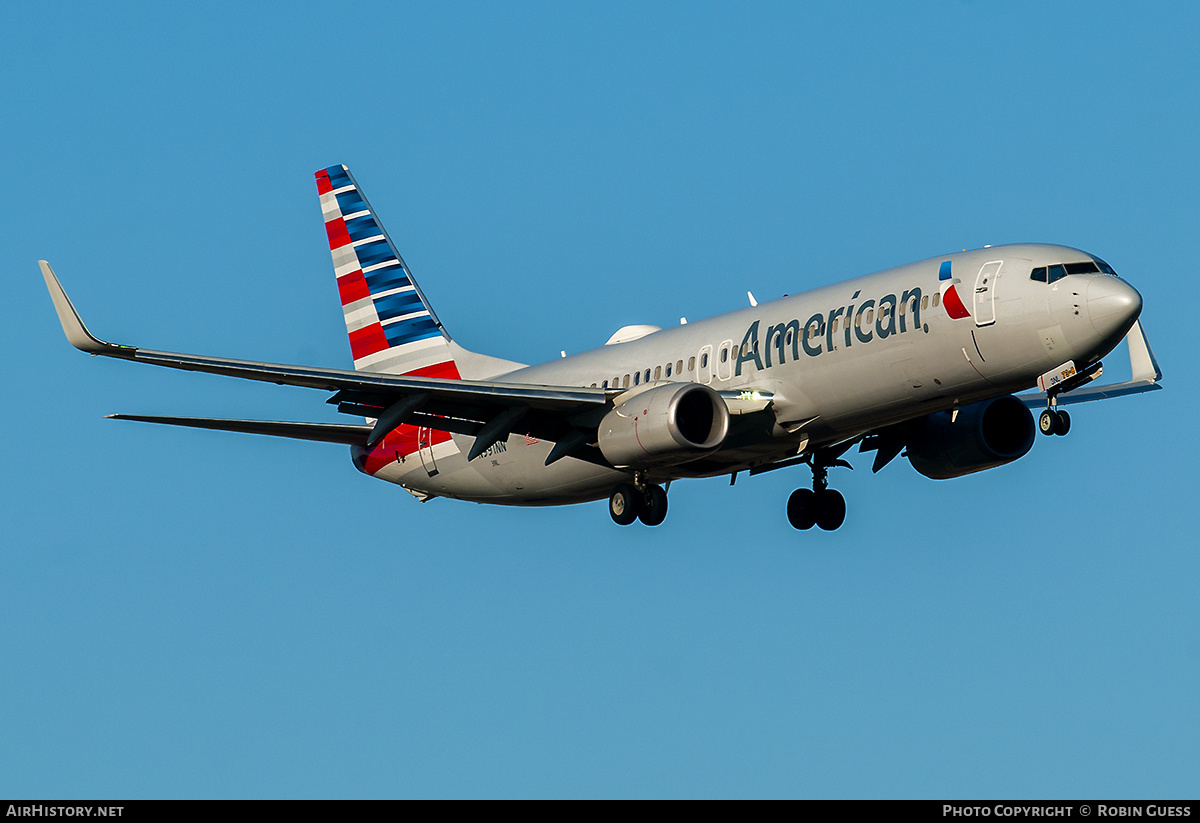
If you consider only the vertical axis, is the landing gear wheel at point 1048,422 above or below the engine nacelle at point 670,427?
below

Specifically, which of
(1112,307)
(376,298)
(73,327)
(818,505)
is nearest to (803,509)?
(818,505)

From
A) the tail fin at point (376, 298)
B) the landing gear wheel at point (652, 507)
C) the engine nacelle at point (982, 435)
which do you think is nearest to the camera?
the landing gear wheel at point (652, 507)

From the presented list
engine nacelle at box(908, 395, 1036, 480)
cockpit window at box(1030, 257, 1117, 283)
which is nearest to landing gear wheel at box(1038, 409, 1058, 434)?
cockpit window at box(1030, 257, 1117, 283)

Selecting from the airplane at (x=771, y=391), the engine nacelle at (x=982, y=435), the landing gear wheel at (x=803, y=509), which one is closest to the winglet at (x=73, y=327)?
the airplane at (x=771, y=391)

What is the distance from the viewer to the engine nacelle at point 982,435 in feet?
126

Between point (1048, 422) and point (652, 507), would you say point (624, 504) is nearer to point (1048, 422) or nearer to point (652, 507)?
point (652, 507)

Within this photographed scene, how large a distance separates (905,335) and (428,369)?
16485mm

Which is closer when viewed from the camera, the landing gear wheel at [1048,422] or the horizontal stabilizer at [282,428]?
the landing gear wheel at [1048,422]

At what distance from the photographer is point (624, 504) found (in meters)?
36.9

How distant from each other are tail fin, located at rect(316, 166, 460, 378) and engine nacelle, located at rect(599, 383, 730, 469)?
1093 cm

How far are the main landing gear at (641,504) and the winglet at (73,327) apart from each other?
455 inches

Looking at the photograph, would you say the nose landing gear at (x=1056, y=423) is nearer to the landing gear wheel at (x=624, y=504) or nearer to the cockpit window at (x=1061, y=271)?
the cockpit window at (x=1061, y=271)
